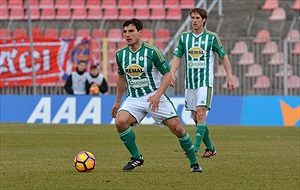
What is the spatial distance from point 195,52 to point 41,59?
13.6 m

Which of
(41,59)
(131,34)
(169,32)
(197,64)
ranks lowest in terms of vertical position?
(41,59)

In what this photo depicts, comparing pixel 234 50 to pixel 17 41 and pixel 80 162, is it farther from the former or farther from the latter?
pixel 80 162

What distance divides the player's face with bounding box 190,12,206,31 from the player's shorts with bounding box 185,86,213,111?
0.95 m

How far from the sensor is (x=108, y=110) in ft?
80.6

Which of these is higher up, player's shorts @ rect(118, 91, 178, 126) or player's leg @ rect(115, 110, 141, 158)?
player's shorts @ rect(118, 91, 178, 126)

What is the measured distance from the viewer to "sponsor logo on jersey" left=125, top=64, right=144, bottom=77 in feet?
36.6

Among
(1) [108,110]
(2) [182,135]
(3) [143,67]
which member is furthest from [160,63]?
(1) [108,110]

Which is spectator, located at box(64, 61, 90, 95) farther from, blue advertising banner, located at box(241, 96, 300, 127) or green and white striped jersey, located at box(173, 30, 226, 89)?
green and white striped jersey, located at box(173, 30, 226, 89)

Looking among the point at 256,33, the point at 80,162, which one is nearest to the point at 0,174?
the point at 80,162

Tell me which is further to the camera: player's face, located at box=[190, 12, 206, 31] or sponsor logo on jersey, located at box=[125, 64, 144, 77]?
player's face, located at box=[190, 12, 206, 31]

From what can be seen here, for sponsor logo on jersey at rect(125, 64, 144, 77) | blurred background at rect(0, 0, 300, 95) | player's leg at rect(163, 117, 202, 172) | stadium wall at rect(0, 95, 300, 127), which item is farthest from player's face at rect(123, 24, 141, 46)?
blurred background at rect(0, 0, 300, 95)

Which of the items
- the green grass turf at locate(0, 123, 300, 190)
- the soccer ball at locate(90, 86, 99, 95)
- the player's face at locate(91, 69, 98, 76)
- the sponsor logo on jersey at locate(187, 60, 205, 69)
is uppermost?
the sponsor logo on jersey at locate(187, 60, 205, 69)

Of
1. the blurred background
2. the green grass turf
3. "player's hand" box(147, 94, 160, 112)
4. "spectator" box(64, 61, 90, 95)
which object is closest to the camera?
the green grass turf

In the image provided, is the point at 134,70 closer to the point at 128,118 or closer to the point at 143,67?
the point at 143,67
